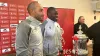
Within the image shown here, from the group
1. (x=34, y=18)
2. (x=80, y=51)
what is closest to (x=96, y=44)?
(x=80, y=51)

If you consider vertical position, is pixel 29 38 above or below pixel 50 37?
above

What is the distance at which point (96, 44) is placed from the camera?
131 inches

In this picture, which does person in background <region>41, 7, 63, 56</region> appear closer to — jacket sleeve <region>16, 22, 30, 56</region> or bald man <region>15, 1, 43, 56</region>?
bald man <region>15, 1, 43, 56</region>

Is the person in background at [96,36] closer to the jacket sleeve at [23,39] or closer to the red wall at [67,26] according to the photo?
the jacket sleeve at [23,39]

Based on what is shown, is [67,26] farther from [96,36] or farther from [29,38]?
[29,38]

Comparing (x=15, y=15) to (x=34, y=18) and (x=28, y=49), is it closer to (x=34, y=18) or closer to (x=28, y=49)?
(x=34, y=18)

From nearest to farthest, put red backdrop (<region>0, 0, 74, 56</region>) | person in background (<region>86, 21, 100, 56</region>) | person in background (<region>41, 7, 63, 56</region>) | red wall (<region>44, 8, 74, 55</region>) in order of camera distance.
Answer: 1. red backdrop (<region>0, 0, 74, 56</region>)
2. person in background (<region>86, 21, 100, 56</region>)
3. person in background (<region>41, 7, 63, 56</region>)
4. red wall (<region>44, 8, 74, 55</region>)

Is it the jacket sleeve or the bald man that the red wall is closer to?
the bald man

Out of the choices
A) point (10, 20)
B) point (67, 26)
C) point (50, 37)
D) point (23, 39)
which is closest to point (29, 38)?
point (23, 39)

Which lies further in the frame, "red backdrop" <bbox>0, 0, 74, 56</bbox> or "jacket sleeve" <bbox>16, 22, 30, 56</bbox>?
"red backdrop" <bbox>0, 0, 74, 56</bbox>

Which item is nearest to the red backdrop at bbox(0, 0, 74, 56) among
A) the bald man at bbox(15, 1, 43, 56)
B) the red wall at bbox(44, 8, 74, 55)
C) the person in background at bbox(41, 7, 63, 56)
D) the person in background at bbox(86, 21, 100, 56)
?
the person in background at bbox(41, 7, 63, 56)

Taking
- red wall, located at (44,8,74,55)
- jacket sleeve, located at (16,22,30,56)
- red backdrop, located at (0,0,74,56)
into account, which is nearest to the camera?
jacket sleeve, located at (16,22,30,56)

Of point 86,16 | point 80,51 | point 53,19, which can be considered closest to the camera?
point 53,19

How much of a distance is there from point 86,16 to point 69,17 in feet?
5.94
